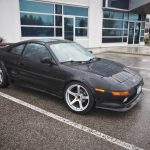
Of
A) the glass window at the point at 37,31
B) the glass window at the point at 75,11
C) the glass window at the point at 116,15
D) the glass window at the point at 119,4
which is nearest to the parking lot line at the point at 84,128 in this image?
the glass window at the point at 37,31

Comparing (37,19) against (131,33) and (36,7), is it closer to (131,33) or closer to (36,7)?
(36,7)

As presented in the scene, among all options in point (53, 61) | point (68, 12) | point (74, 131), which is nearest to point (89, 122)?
point (74, 131)

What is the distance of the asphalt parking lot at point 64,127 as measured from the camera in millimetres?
3137

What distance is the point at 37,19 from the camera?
13633mm

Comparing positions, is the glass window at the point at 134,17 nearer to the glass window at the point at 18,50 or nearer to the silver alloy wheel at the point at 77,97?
the glass window at the point at 18,50

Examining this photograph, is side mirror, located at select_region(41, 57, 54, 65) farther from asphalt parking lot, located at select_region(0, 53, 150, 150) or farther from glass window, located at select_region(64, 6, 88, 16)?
glass window, located at select_region(64, 6, 88, 16)

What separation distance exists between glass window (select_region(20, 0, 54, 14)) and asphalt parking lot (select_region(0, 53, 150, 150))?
9465 mm

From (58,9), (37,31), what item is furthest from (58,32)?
(37,31)

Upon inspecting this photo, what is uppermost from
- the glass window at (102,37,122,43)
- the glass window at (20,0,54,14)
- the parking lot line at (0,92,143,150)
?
the glass window at (20,0,54,14)

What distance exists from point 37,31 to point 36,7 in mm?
1572

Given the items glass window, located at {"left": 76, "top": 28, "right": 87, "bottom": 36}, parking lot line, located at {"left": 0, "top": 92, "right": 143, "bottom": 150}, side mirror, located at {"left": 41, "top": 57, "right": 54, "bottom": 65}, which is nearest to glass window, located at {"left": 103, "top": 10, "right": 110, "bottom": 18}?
glass window, located at {"left": 76, "top": 28, "right": 87, "bottom": 36}

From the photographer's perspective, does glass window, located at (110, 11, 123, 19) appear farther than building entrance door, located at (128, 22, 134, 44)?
No

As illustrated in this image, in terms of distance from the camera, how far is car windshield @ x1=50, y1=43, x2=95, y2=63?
466 cm

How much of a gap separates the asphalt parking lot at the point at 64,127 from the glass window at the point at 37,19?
9193 millimetres
